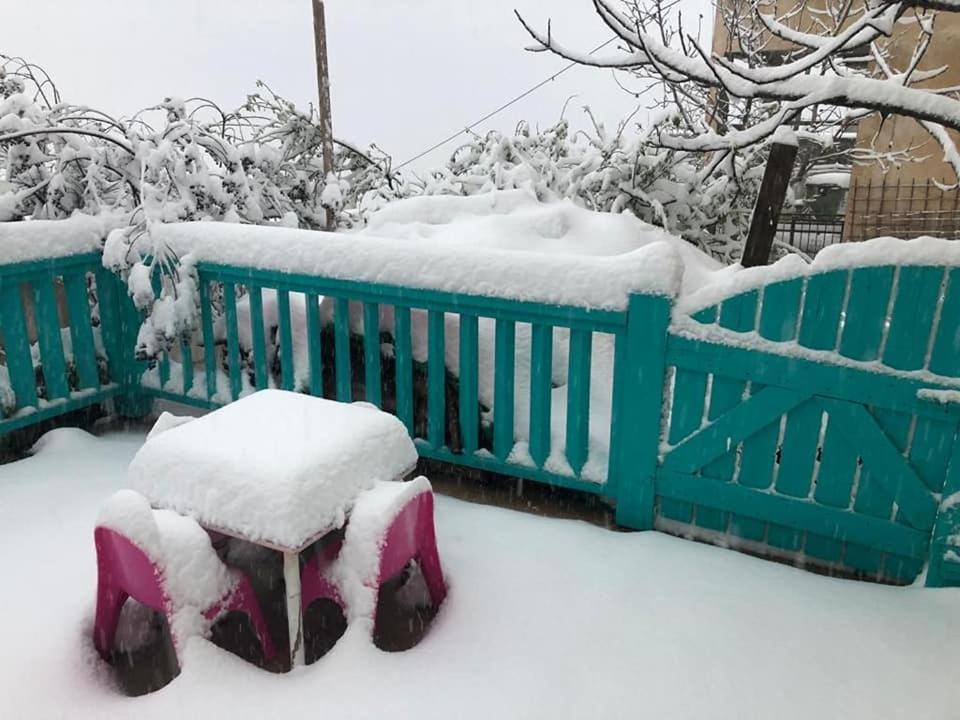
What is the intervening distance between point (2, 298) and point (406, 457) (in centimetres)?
277

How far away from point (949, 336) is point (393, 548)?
6.95ft

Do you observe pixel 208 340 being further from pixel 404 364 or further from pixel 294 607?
pixel 294 607

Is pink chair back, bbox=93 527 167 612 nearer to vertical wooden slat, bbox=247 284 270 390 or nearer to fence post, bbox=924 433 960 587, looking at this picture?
vertical wooden slat, bbox=247 284 270 390

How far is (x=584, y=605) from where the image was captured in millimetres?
2779

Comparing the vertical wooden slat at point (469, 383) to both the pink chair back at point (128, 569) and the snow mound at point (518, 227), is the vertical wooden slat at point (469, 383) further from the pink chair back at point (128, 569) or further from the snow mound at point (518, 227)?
the pink chair back at point (128, 569)

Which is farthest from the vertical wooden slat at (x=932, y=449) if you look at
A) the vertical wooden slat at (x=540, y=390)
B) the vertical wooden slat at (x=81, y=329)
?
the vertical wooden slat at (x=81, y=329)

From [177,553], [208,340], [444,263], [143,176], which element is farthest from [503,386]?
[143,176]

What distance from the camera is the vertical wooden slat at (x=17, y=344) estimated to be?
4008 millimetres

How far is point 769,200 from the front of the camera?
3914 millimetres

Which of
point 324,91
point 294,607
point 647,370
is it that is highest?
point 324,91

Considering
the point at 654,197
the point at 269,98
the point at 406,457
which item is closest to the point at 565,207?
the point at 654,197

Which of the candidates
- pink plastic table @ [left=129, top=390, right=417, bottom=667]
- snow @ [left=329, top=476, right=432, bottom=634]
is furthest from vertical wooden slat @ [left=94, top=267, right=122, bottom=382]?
snow @ [left=329, top=476, right=432, bottom=634]

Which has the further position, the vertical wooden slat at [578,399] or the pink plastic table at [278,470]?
the vertical wooden slat at [578,399]

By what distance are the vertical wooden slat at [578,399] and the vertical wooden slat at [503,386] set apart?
30 cm
